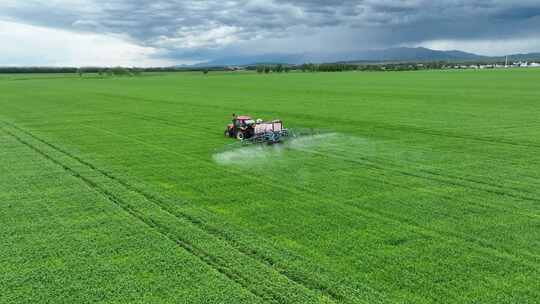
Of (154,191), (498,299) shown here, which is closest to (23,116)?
(154,191)

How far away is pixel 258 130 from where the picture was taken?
24.5 meters

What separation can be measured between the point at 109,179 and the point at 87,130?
1432cm

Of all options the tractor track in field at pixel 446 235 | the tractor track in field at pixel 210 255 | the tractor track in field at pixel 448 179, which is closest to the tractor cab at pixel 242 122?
the tractor track in field at pixel 448 179

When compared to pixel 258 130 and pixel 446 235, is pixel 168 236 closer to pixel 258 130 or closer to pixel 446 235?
pixel 446 235

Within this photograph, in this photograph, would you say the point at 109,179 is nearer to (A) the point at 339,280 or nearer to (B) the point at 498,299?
(A) the point at 339,280

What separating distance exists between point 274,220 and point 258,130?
11875mm

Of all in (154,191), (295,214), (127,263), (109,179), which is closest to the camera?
(127,263)

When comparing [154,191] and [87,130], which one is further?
[87,130]

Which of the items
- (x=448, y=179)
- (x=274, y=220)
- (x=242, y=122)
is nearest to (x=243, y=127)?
(x=242, y=122)

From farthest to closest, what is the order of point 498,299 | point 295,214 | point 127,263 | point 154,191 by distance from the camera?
point 154,191 → point 295,214 → point 127,263 → point 498,299

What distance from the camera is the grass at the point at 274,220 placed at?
30.9 ft

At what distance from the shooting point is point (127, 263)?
10.5 meters

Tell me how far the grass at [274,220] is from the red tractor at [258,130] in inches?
38.0

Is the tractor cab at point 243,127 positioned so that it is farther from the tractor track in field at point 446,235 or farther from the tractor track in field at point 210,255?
the tractor track in field at point 446,235
